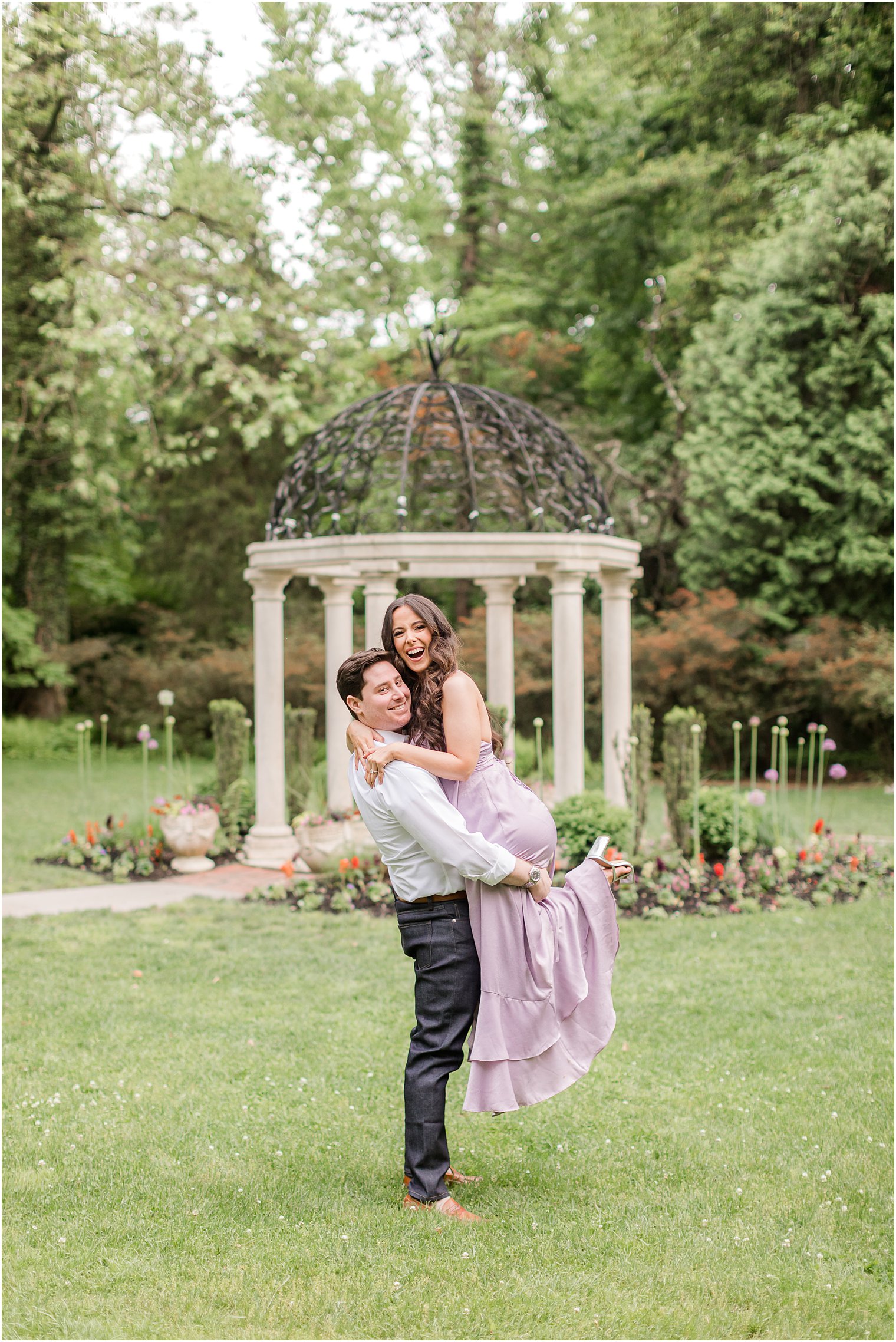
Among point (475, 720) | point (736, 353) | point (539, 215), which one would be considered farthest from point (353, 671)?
point (539, 215)

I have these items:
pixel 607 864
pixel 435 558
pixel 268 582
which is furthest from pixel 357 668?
pixel 268 582

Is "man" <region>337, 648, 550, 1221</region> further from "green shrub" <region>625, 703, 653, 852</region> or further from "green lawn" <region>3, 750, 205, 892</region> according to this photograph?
"green lawn" <region>3, 750, 205, 892</region>

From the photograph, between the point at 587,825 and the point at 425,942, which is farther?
the point at 587,825

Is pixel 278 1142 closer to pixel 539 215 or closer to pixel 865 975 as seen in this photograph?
pixel 865 975

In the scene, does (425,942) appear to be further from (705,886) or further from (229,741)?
(229,741)

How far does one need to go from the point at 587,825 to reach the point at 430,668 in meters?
4.80

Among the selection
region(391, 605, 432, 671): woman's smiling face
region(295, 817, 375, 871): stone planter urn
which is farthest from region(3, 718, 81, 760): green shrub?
region(391, 605, 432, 671): woman's smiling face

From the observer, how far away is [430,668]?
3.59 meters

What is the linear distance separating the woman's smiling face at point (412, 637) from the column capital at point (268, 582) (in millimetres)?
6063

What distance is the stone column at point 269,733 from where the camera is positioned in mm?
9438

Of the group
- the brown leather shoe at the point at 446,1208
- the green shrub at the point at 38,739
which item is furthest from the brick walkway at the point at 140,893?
the green shrub at the point at 38,739

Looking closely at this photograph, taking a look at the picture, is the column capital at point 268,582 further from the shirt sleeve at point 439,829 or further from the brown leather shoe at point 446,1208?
the brown leather shoe at point 446,1208

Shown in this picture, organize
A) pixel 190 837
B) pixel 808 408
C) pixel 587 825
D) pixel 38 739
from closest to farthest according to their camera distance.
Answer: pixel 587 825 → pixel 190 837 → pixel 808 408 → pixel 38 739

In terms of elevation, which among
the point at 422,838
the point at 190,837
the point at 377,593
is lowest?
the point at 190,837
